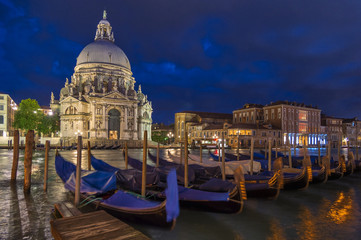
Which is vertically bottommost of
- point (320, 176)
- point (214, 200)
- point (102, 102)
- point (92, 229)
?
point (320, 176)

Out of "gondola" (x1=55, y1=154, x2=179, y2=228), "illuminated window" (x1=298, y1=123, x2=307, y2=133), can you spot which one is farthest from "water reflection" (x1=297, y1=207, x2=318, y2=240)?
"illuminated window" (x1=298, y1=123, x2=307, y2=133)

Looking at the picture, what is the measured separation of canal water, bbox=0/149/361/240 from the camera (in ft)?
19.0

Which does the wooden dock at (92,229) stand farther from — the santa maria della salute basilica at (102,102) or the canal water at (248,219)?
the santa maria della salute basilica at (102,102)

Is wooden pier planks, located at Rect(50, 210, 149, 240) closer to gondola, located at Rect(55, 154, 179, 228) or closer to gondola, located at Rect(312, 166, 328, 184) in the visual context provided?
gondola, located at Rect(55, 154, 179, 228)

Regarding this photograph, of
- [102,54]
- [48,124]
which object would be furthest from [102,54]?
[48,124]

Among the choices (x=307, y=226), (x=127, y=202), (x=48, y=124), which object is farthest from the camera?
(x=48, y=124)

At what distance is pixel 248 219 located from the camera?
6918mm

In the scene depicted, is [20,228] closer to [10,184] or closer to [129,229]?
[129,229]

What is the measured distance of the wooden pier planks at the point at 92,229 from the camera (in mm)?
4023

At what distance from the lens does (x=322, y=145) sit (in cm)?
5712

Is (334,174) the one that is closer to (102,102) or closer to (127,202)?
(127,202)

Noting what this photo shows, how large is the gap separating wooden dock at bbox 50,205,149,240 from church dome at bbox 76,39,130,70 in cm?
4781

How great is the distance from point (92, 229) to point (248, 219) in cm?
421

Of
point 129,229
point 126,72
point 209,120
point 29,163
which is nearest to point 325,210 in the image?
point 129,229
